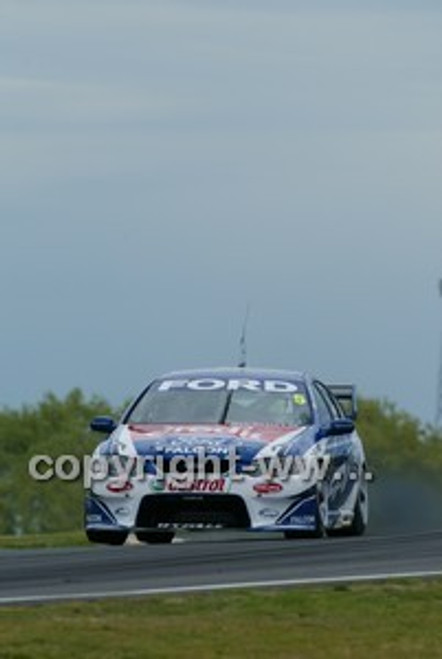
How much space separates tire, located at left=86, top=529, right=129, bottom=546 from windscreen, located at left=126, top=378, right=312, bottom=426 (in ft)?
3.18

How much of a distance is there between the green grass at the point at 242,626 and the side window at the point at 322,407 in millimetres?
6592

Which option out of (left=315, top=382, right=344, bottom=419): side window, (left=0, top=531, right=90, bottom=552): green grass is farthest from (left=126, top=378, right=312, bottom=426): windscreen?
(left=0, top=531, right=90, bottom=552): green grass

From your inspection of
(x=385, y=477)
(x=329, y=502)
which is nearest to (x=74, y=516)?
(x=385, y=477)

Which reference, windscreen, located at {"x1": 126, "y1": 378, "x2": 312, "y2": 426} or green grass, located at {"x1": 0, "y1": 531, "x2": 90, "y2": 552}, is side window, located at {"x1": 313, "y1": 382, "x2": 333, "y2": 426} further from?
green grass, located at {"x1": 0, "y1": 531, "x2": 90, "y2": 552}

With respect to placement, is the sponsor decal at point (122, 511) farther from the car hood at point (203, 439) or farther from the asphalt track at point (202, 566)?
the asphalt track at point (202, 566)

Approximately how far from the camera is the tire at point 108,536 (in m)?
23.3

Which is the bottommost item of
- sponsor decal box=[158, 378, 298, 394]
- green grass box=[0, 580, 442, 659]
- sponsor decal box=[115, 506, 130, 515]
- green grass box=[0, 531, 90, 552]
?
green grass box=[0, 531, 90, 552]

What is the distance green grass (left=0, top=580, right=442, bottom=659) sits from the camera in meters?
14.6

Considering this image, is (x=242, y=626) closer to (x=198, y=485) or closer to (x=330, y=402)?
(x=198, y=485)

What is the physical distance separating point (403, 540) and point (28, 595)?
6042 millimetres

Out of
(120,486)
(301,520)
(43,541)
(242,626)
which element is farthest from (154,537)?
(242,626)

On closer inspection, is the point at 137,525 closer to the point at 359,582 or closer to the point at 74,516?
the point at 359,582

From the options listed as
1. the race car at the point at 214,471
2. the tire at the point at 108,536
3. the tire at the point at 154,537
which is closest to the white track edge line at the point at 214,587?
the race car at the point at 214,471

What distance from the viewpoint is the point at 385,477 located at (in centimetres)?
2962
